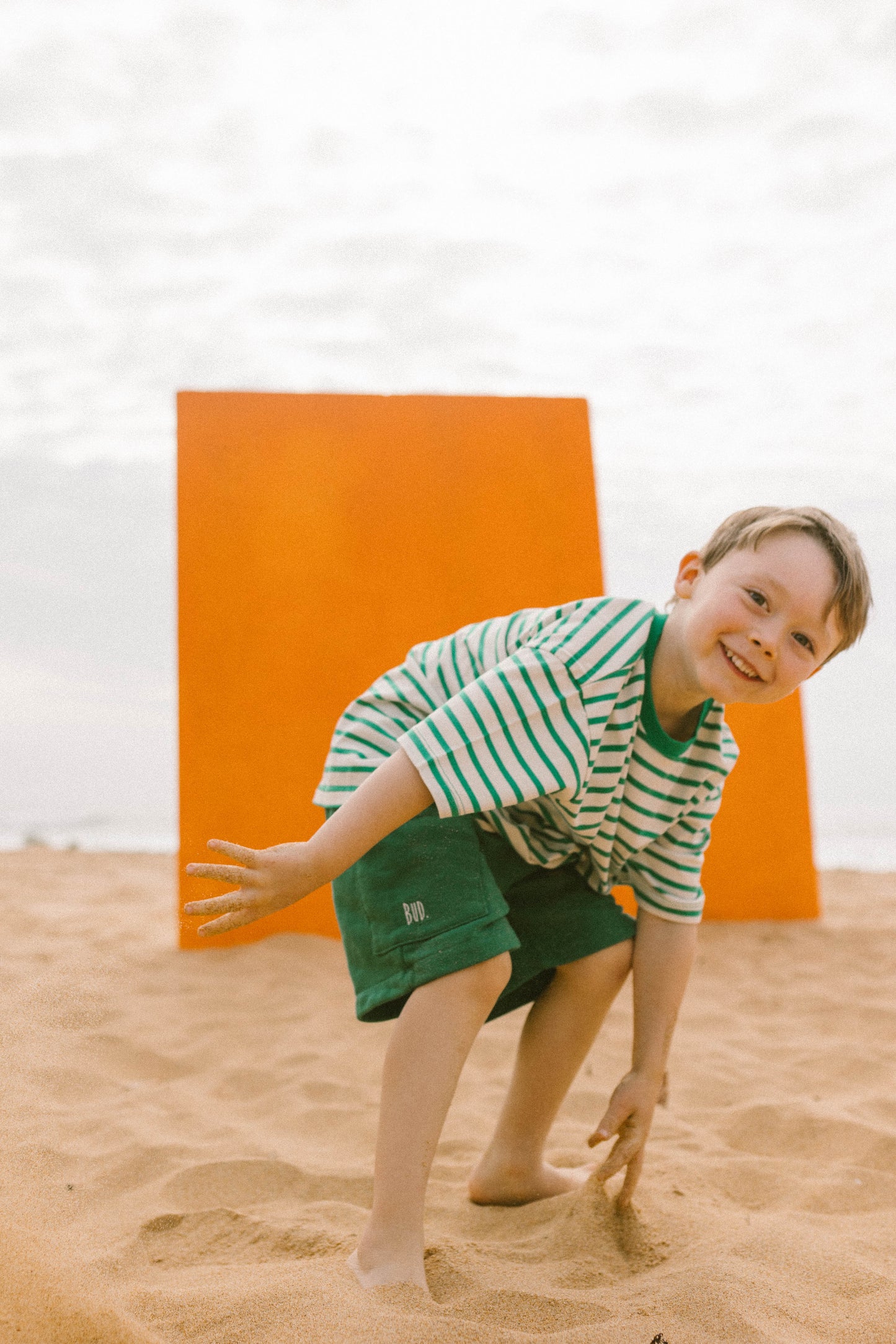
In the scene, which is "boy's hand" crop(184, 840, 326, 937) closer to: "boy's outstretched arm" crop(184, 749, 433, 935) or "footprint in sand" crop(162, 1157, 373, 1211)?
"boy's outstretched arm" crop(184, 749, 433, 935)

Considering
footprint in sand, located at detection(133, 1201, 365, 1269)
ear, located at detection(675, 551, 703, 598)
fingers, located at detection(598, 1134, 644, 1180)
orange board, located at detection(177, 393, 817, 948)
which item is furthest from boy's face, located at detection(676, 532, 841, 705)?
orange board, located at detection(177, 393, 817, 948)

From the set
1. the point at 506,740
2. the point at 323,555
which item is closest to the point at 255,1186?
the point at 506,740

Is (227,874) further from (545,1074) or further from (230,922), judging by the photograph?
(545,1074)

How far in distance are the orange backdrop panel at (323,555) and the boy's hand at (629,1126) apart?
6.31 feet

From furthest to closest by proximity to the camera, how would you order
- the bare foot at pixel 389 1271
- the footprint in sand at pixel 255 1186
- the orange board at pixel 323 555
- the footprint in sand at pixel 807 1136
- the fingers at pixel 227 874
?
the orange board at pixel 323 555 < the footprint in sand at pixel 807 1136 < the footprint in sand at pixel 255 1186 < the bare foot at pixel 389 1271 < the fingers at pixel 227 874

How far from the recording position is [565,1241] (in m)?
1.32

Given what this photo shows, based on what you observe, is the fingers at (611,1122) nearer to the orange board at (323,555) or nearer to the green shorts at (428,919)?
the green shorts at (428,919)

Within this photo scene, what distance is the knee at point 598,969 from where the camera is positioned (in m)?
1.48

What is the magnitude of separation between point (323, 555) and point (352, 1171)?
2.12 m

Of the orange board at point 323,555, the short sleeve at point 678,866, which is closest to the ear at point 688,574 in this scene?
the short sleeve at point 678,866

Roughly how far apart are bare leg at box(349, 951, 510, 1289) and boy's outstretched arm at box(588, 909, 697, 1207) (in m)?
0.28

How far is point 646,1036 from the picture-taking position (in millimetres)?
1438

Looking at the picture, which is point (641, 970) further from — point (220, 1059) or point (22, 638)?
point (22, 638)

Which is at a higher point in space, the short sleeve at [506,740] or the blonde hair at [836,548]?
the blonde hair at [836,548]
